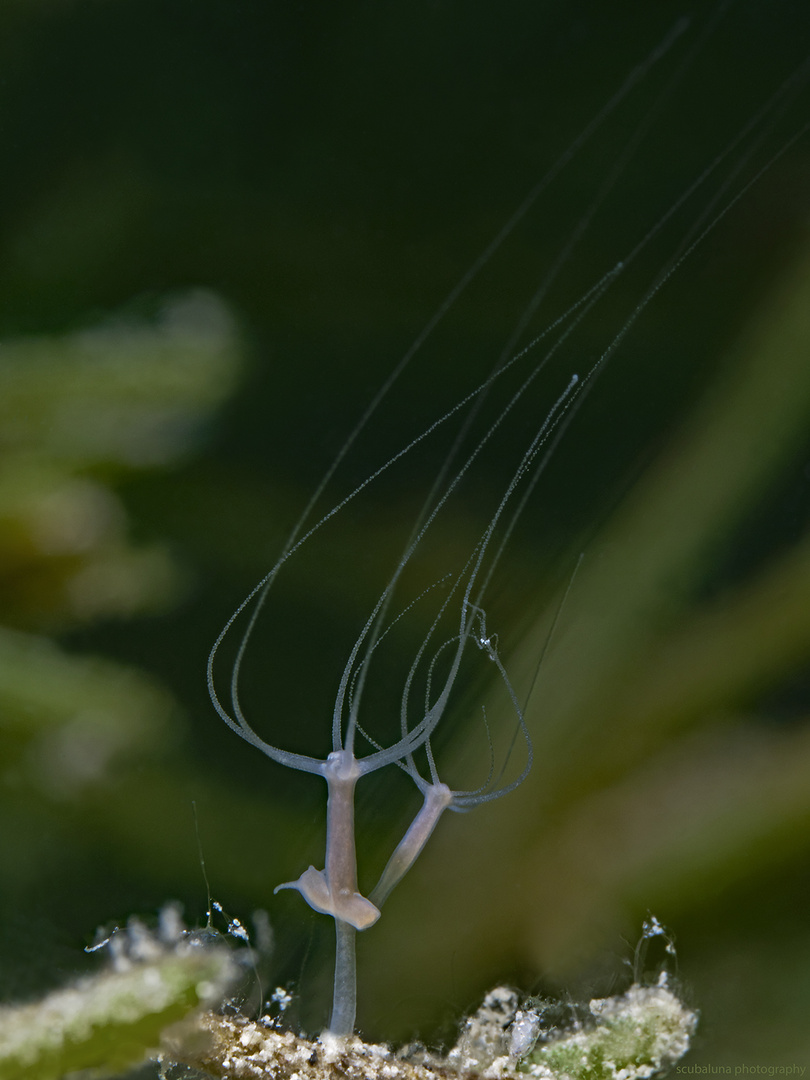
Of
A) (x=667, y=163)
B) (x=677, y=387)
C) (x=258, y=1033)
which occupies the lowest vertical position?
(x=258, y=1033)

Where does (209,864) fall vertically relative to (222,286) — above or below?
below

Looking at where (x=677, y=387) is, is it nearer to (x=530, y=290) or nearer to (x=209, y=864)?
(x=530, y=290)

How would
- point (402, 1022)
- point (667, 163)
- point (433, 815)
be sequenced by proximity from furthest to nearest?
point (667, 163), point (402, 1022), point (433, 815)

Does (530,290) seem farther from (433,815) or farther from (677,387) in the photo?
(433,815)

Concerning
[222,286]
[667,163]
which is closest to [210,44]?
[222,286]

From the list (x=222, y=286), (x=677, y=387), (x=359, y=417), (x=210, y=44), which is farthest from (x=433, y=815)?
(x=210, y=44)

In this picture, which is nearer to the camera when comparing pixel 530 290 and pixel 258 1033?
pixel 258 1033

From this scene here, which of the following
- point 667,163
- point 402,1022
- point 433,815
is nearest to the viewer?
point 433,815
